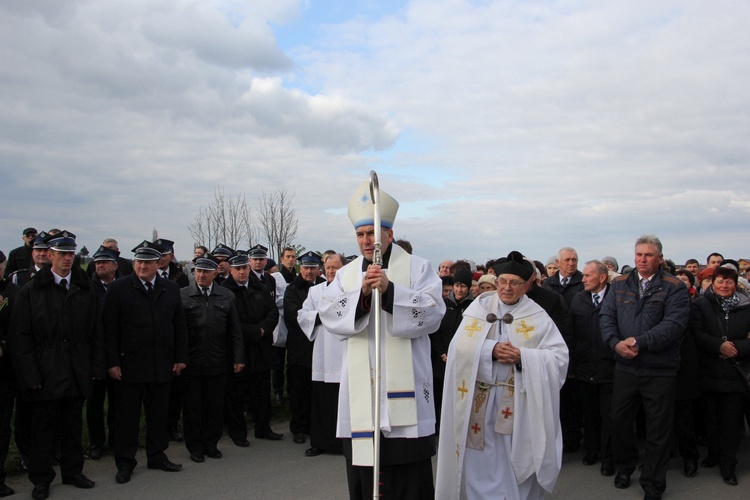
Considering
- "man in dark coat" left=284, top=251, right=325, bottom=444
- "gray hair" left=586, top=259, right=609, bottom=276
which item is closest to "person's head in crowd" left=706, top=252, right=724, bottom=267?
"gray hair" left=586, top=259, right=609, bottom=276

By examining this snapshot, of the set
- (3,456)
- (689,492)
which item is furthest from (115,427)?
(689,492)

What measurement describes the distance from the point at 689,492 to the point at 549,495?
54.0 inches

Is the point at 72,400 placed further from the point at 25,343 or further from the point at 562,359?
the point at 562,359

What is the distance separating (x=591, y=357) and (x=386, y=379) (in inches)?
151

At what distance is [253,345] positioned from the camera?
28.2ft

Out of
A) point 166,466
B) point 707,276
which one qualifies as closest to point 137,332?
point 166,466

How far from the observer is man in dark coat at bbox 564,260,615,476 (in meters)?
7.40

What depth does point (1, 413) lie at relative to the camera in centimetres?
634

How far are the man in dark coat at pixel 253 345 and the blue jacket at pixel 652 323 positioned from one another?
4.18m

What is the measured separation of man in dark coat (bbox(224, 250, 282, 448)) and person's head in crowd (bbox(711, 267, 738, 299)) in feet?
17.2

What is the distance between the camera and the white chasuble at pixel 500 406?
542 cm

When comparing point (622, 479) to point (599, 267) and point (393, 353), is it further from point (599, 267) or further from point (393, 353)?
point (393, 353)

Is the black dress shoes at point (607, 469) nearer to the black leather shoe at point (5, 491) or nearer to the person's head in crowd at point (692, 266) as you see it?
the black leather shoe at point (5, 491)

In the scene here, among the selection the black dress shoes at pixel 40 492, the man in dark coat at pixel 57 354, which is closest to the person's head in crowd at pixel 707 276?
the man in dark coat at pixel 57 354
